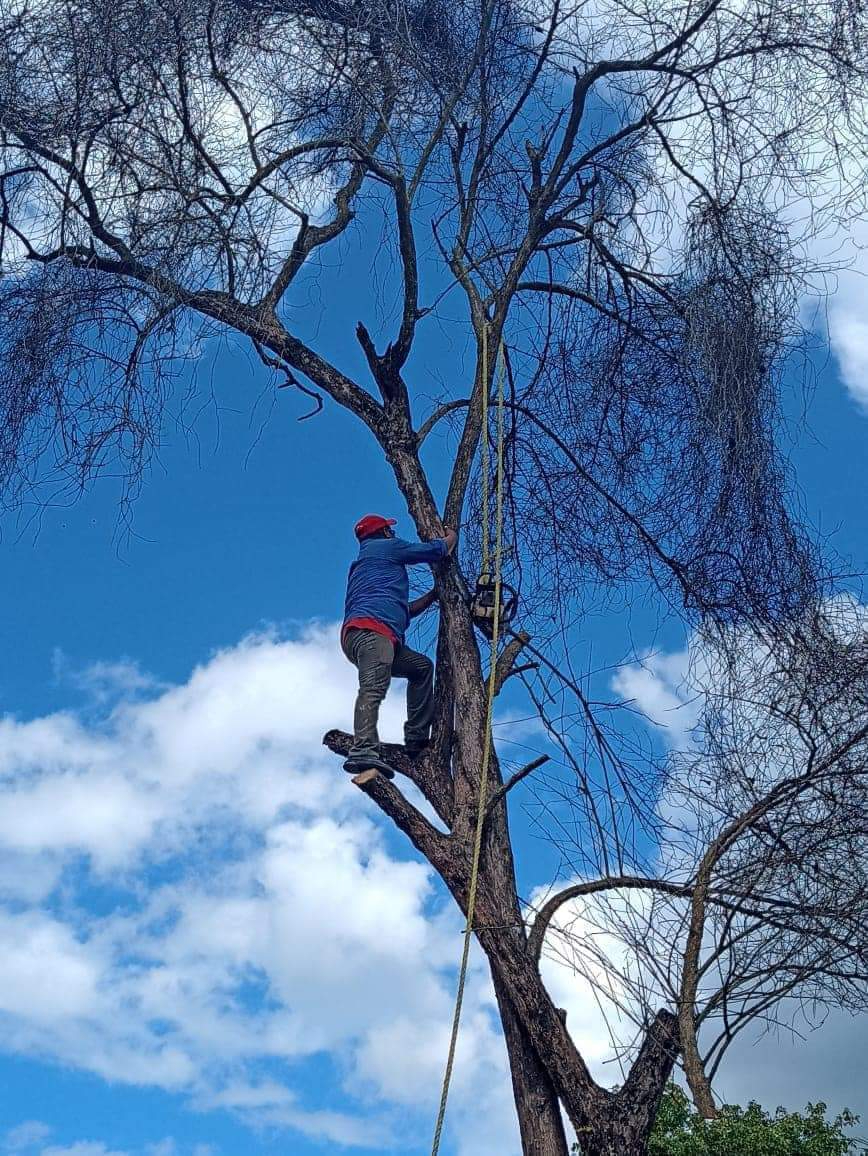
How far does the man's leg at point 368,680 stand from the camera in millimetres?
6184

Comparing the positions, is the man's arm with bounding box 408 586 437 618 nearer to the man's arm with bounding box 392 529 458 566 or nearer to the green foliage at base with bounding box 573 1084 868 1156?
the man's arm with bounding box 392 529 458 566

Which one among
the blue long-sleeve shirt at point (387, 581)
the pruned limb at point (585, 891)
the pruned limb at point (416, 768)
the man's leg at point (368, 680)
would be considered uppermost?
the blue long-sleeve shirt at point (387, 581)

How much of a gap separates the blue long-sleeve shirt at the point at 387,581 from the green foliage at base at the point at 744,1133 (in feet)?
9.23

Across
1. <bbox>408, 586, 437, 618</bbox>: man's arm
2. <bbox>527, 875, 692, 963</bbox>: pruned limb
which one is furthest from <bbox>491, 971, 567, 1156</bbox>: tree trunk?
<bbox>408, 586, 437, 618</bbox>: man's arm

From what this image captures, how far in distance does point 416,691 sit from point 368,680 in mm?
291

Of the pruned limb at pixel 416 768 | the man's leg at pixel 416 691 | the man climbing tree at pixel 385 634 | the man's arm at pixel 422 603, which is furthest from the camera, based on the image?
the man's arm at pixel 422 603

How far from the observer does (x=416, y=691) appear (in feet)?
21.4

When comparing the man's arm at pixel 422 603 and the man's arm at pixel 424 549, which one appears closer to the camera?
the man's arm at pixel 424 549

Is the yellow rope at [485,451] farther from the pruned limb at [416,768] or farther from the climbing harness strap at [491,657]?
the pruned limb at [416,768]

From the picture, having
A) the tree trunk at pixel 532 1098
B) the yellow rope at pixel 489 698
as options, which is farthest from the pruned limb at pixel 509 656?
the tree trunk at pixel 532 1098

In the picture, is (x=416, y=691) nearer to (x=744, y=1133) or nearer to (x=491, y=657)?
(x=491, y=657)

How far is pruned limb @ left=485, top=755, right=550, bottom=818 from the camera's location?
5949 mm

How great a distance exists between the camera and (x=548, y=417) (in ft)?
25.4

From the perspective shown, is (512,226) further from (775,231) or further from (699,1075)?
(699,1075)
